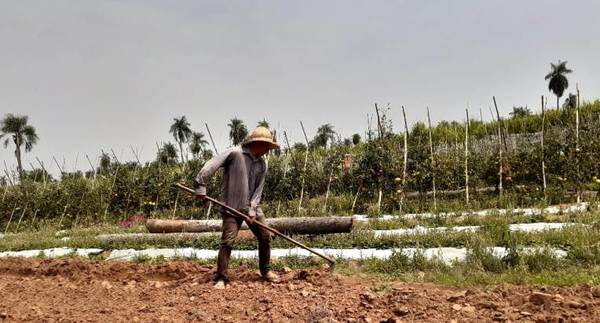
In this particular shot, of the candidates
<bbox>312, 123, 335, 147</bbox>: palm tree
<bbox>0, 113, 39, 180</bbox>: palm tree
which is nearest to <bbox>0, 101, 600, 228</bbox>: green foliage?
<bbox>312, 123, 335, 147</bbox>: palm tree

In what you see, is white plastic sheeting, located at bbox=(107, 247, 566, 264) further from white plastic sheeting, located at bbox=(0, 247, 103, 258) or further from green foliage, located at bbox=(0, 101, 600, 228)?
green foliage, located at bbox=(0, 101, 600, 228)

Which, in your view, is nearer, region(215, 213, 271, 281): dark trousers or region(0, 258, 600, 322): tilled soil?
region(0, 258, 600, 322): tilled soil

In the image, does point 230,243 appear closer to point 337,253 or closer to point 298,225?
point 337,253

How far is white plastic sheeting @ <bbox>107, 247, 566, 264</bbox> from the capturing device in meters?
6.93

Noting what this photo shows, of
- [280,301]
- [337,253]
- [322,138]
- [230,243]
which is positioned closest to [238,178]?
[230,243]

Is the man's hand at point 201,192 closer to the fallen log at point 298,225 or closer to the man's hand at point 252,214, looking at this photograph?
the man's hand at point 252,214

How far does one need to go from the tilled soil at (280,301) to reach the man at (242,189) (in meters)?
0.32

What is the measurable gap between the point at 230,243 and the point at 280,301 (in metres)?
1.25

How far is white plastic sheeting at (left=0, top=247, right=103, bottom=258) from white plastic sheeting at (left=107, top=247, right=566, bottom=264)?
654 millimetres

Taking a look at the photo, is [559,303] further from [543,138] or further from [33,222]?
[33,222]

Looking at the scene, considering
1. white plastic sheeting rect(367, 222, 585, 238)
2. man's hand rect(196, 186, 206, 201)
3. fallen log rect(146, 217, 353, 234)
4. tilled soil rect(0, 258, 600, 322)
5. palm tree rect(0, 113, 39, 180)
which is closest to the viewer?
tilled soil rect(0, 258, 600, 322)

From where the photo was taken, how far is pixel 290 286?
568 centimetres

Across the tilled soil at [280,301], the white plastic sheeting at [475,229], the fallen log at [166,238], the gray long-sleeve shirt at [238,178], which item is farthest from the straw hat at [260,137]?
the fallen log at [166,238]

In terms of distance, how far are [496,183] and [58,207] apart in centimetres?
1470
